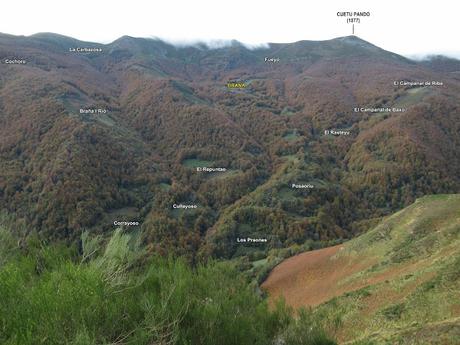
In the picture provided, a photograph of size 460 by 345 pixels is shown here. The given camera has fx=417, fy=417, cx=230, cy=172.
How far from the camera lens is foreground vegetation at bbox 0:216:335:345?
9438mm

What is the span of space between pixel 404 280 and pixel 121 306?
81.4 ft

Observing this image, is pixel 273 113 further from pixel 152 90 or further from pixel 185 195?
pixel 185 195

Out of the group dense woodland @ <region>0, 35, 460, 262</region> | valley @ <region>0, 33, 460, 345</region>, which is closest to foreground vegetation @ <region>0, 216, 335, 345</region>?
valley @ <region>0, 33, 460, 345</region>

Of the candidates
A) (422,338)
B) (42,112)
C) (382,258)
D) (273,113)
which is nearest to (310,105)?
(273,113)

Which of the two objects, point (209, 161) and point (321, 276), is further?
point (209, 161)

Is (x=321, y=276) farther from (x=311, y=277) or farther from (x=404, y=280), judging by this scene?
(x=404, y=280)

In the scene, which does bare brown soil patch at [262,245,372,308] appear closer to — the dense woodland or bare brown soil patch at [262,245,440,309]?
bare brown soil patch at [262,245,440,309]

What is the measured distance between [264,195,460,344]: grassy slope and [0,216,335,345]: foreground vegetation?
461 centimetres

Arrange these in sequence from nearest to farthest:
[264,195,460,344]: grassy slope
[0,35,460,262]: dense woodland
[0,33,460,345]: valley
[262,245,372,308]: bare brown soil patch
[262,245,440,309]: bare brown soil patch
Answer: [0,33,460,345]: valley < [264,195,460,344]: grassy slope < [262,245,440,309]: bare brown soil patch < [262,245,372,308]: bare brown soil patch < [0,35,460,262]: dense woodland

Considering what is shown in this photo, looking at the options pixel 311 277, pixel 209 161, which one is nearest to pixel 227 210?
pixel 209 161

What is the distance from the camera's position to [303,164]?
409 ft

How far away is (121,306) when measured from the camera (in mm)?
11094

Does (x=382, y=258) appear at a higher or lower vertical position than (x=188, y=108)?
lower

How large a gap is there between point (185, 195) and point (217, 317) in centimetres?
9929
